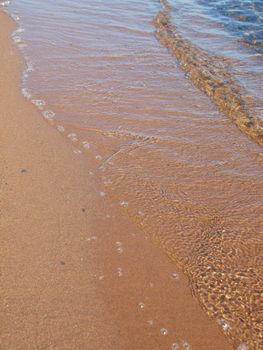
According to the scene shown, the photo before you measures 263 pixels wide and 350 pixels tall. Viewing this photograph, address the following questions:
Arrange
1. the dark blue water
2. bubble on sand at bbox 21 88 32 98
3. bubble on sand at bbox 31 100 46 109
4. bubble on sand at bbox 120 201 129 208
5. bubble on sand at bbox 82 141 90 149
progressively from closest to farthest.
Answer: bubble on sand at bbox 120 201 129 208, bubble on sand at bbox 82 141 90 149, bubble on sand at bbox 31 100 46 109, bubble on sand at bbox 21 88 32 98, the dark blue water

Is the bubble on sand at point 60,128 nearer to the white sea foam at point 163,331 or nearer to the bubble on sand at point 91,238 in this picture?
the bubble on sand at point 91,238

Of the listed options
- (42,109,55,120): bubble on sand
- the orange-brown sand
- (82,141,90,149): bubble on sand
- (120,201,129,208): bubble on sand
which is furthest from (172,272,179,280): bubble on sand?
(42,109,55,120): bubble on sand

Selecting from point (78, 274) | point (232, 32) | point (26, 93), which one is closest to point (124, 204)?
point (78, 274)

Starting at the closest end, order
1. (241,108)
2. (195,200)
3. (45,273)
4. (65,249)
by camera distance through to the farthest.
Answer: (45,273) < (65,249) < (195,200) < (241,108)

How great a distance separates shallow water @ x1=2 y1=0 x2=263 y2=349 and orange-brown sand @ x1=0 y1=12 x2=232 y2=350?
171 mm

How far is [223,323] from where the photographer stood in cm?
247

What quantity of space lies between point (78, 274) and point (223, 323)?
1.02 metres

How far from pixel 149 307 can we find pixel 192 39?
6707 millimetres

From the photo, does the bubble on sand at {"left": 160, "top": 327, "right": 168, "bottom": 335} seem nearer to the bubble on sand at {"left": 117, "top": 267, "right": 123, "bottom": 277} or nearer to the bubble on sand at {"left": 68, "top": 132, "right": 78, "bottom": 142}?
the bubble on sand at {"left": 117, "top": 267, "right": 123, "bottom": 277}

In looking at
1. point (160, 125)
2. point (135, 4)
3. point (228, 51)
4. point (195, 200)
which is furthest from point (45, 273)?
point (135, 4)

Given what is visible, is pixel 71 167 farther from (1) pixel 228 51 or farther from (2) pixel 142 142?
(1) pixel 228 51

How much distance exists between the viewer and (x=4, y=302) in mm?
2430

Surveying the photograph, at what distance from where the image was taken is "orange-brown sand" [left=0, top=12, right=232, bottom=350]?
234 cm

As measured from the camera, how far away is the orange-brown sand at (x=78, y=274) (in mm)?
2342
